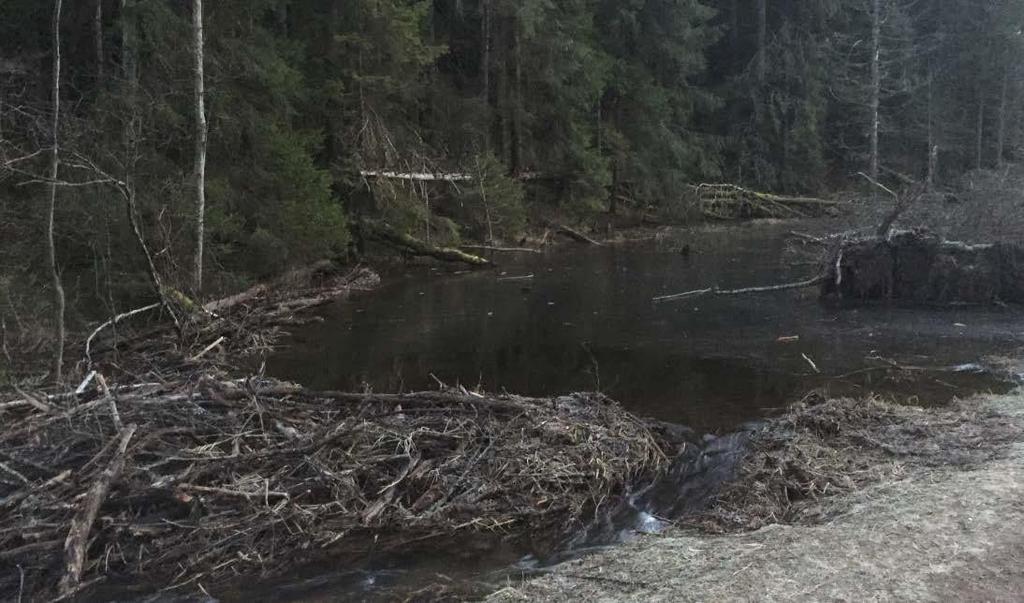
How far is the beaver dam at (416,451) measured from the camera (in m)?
5.92

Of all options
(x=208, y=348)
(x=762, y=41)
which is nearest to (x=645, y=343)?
(x=208, y=348)

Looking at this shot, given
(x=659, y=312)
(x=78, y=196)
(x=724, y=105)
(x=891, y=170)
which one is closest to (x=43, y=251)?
(x=78, y=196)

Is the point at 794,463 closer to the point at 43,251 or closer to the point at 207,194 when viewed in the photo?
the point at 43,251

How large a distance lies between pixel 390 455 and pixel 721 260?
16.4 metres

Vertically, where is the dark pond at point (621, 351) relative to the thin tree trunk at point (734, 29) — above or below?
below

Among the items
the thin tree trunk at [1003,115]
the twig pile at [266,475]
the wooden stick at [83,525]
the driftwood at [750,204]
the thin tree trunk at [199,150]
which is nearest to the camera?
the wooden stick at [83,525]

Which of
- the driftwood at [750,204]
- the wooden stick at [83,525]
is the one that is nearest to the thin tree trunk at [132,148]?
the wooden stick at [83,525]

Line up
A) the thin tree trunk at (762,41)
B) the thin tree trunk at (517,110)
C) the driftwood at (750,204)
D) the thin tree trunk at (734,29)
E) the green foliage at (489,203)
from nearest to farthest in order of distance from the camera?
the green foliage at (489,203) → the thin tree trunk at (517,110) → the driftwood at (750,204) → the thin tree trunk at (762,41) → the thin tree trunk at (734,29)

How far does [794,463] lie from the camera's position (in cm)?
696

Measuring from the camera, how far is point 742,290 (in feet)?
51.2

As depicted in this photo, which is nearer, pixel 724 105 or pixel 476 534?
pixel 476 534

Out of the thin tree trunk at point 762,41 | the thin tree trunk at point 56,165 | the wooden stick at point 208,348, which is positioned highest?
the thin tree trunk at point 762,41

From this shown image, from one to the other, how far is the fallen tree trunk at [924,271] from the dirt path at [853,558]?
9149 millimetres

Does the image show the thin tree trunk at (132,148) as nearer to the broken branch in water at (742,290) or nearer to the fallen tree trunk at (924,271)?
the broken branch in water at (742,290)
